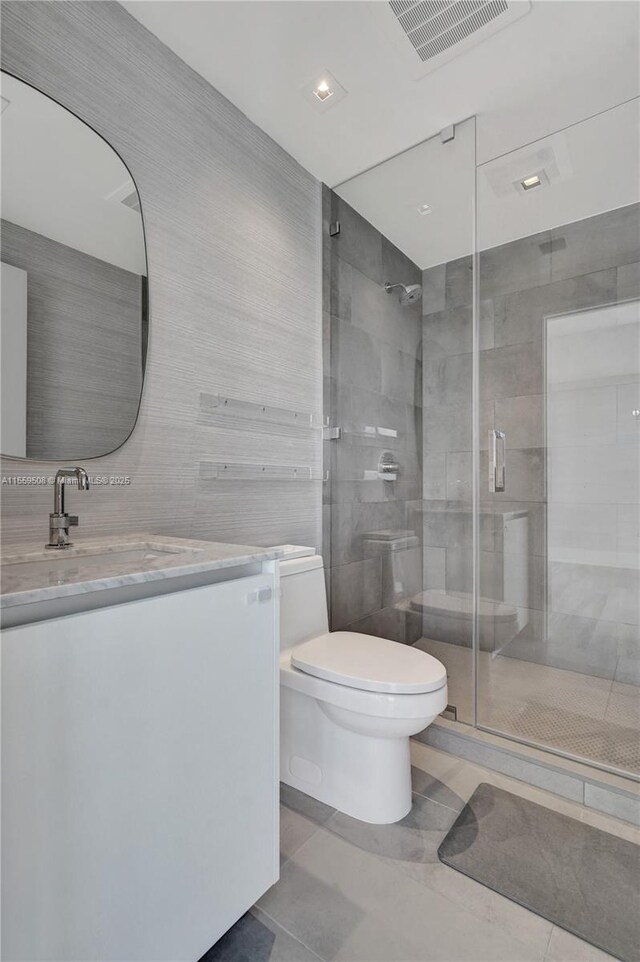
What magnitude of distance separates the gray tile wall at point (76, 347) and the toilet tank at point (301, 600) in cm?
74

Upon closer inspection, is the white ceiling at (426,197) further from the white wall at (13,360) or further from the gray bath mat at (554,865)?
the gray bath mat at (554,865)

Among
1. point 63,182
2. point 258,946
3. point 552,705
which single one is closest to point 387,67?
point 63,182

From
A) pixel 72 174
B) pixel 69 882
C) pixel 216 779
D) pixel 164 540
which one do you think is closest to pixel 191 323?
pixel 72 174

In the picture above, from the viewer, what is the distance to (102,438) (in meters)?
1.36

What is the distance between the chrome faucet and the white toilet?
73 centimetres

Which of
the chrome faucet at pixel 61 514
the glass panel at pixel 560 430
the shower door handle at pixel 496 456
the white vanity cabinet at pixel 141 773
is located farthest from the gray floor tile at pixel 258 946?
Result: the shower door handle at pixel 496 456

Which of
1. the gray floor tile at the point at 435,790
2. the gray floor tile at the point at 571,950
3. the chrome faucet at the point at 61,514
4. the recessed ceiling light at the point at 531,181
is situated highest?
the recessed ceiling light at the point at 531,181

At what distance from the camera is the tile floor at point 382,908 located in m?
1.04

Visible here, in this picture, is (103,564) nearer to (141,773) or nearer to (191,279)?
(141,773)

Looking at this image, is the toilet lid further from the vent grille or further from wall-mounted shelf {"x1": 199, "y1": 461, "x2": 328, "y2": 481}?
the vent grille

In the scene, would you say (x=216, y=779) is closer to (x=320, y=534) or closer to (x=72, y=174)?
(x=320, y=534)

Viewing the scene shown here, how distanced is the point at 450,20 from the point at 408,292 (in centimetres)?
94

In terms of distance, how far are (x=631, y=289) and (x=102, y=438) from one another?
207 centimetres

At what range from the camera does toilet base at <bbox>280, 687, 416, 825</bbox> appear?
56.6 inches
